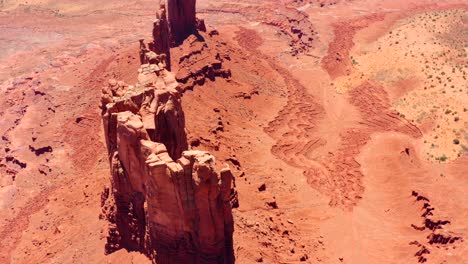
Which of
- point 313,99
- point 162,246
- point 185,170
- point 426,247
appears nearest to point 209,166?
point 185,170

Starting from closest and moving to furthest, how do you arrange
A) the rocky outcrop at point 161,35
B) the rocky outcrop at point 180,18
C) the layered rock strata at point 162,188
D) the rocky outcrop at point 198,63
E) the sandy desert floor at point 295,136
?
the layered rock strata at point 162,188
the sandy desert floor at point 295,136
the rocky outcrop at point 161,35
the rocky outcrop at point 198,63
the rocky outcrop at point 180,18

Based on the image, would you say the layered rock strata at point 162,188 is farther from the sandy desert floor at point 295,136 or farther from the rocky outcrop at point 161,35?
the rocky outcrop at point 161,35

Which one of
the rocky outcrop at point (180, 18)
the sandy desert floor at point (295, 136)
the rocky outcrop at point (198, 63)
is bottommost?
the sandy desert floor at point (295, 136)

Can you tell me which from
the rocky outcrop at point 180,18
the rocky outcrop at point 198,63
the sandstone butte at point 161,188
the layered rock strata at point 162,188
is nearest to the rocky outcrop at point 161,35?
the rocky outcrop at point 198,63

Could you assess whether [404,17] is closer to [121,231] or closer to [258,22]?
[258,22]

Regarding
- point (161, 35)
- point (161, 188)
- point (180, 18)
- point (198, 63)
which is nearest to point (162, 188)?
point (161, 188)

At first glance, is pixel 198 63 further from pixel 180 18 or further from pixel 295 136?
pixel 295 136

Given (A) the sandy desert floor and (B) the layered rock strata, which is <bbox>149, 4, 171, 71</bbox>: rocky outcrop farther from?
(B) the layered rock strata
